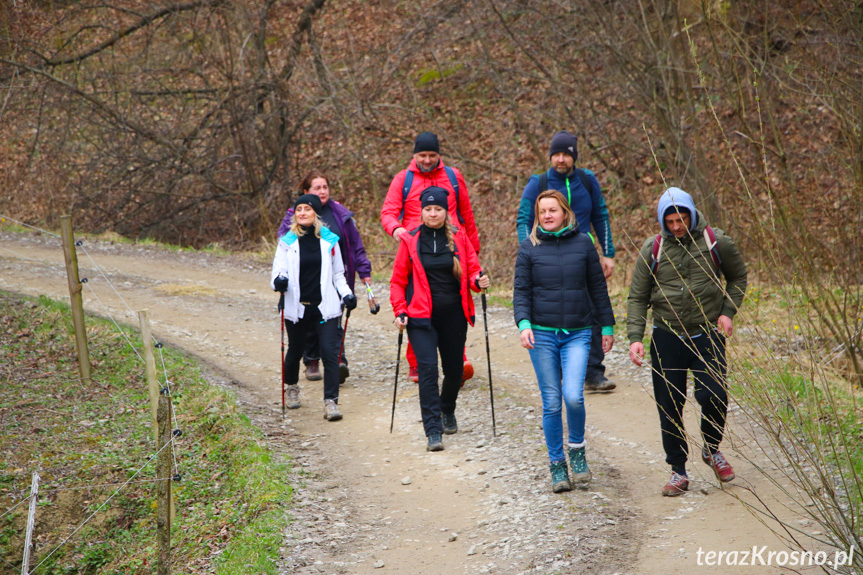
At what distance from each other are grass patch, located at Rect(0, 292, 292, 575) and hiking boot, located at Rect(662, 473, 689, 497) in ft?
9.28

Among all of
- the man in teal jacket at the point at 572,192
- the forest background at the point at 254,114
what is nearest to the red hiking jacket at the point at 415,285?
the man in teal jacket at the point at 572,192

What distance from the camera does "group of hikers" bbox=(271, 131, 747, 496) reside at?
5680 millimetres

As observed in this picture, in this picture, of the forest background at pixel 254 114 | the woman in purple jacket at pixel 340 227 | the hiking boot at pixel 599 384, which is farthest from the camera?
the forest background at pixel 254 114

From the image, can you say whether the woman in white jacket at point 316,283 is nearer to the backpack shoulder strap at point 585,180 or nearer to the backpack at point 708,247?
the backpack shoulder strap at point 585,180

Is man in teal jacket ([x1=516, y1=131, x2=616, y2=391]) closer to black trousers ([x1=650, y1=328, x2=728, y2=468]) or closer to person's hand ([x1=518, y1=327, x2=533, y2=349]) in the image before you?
person's hand ([x1=518, y1=327, x2=533, y2=349])

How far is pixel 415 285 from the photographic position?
7160 mm

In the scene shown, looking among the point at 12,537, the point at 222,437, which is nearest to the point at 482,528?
the point at 222,437

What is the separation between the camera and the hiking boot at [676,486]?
6.00 meters

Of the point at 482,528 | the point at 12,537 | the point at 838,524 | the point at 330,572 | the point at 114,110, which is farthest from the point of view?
the point at 114,110

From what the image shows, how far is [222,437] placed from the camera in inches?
321

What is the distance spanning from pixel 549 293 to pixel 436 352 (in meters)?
1.44

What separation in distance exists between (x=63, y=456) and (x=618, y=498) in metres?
5.31

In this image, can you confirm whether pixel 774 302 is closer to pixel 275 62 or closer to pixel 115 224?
pixel 275 62

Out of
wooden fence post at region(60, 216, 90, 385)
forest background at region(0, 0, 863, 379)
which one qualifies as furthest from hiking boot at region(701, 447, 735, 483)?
forest background at region(0, 0, 863, 379)
